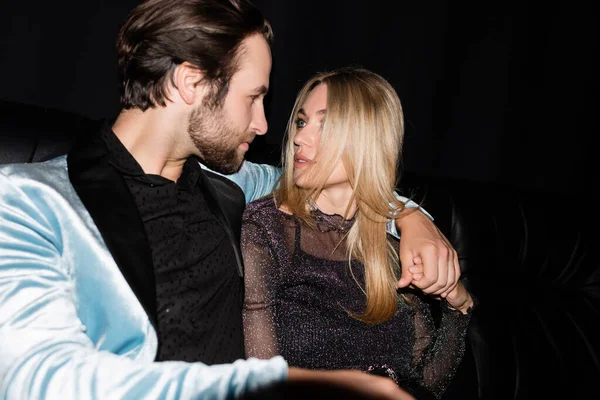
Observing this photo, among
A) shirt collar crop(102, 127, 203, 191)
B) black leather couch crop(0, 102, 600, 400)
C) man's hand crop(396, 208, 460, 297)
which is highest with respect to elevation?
shirt collar crop(102, 127, 203, 191)

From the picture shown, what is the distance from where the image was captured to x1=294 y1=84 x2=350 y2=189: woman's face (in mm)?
1407

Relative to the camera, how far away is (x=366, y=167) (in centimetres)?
142

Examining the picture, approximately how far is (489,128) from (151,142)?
1653 millimetres

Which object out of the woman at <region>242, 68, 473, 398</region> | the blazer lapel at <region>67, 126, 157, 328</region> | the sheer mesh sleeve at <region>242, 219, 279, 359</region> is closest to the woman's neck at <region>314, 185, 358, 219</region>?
the woman at <region>242, 68, 473, 398</region>

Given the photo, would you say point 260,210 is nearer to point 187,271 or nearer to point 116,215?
point 187,271

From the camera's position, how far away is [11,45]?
1.42 metres

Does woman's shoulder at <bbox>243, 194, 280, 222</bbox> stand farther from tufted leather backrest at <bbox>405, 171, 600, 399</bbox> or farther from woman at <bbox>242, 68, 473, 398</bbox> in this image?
tufted leather backrest at <bbox>405, 171, 600, 399</bbox>

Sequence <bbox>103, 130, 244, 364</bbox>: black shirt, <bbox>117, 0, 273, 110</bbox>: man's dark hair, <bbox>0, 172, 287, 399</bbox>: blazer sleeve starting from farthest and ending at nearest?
<bbox>117, 0, 273, 110</bbox>: man's dark hair
<bbox>103, 130, 244, 364</bbox>: black shirt
<bbox>0, 172, 287, 399</bbox>: blazer sleeve

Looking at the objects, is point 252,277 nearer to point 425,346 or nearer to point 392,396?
point 425,346

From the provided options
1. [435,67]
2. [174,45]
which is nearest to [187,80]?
[174,45]

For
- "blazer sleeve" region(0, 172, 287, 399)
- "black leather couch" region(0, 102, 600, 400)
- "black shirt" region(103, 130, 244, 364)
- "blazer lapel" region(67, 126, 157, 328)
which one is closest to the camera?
"blazer sleeve" region(0, 172, 287, 399)

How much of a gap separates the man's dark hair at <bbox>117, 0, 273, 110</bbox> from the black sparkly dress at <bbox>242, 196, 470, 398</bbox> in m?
0.38

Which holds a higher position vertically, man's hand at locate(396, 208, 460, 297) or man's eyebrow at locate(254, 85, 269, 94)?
man's eyebrow at locate(254, 85, 269, 94)

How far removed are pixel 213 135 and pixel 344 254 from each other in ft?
1.57
